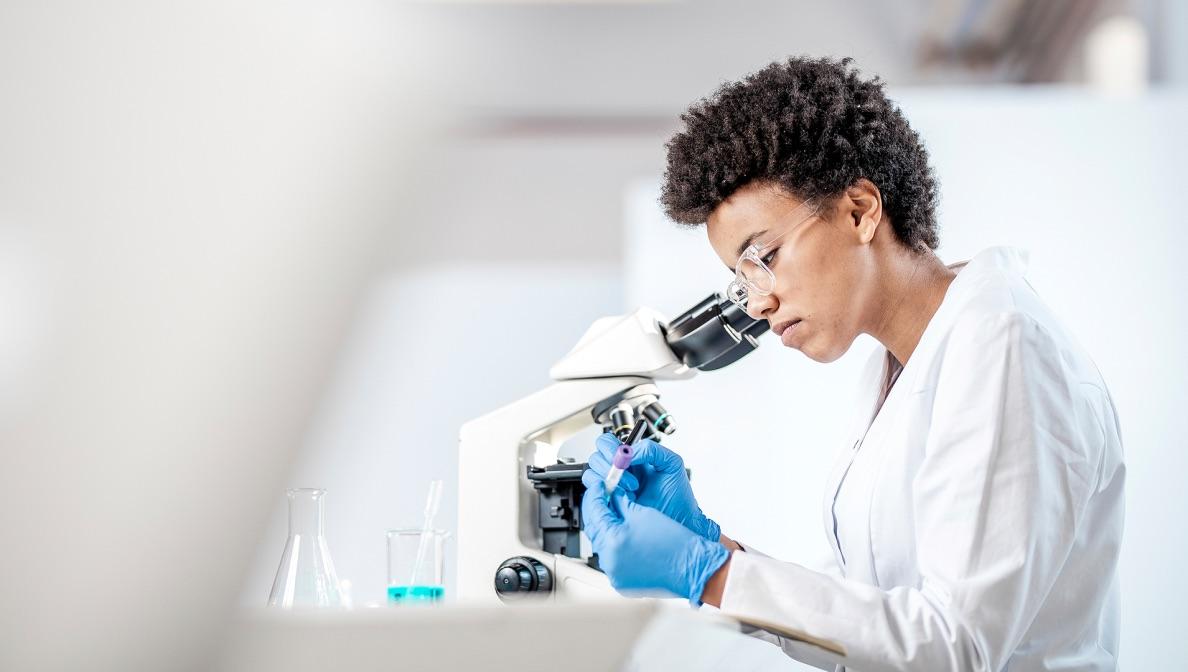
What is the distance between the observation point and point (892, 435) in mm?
1214

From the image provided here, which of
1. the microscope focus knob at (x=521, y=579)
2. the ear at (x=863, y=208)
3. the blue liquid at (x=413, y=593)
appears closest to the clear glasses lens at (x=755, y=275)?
the ear at (x=863, y=208)

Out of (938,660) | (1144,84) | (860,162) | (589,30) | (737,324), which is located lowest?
(938,660)

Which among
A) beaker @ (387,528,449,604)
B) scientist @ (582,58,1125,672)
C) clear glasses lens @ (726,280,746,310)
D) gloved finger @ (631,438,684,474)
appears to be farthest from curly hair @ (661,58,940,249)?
beaker @ (387,528,449,604)

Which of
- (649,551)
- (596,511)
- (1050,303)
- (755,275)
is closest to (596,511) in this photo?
(596,511)

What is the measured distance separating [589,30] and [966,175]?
4.07 ft

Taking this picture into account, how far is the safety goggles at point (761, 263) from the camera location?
1.26 meters

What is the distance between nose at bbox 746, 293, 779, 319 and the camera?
51.5 inches

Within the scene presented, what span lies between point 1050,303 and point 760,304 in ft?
4.45

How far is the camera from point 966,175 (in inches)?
93.6

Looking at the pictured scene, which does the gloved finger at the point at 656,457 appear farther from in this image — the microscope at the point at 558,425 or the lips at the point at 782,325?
the lips at the point at 782,325

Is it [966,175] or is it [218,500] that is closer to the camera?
[218,500]

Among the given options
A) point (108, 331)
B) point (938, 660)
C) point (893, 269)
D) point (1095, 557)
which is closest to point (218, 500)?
point (108, 331)

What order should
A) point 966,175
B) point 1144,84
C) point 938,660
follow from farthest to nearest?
1. point 1144,84
2. point 966,175
3. point 938,660

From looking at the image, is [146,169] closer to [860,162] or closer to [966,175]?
[860,162]
